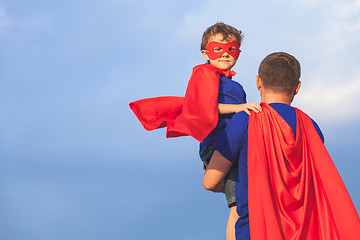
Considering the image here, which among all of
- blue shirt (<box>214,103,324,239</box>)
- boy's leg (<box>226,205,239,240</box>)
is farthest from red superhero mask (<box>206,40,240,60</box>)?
boy's leg (<box>226,205,239,240</box>)

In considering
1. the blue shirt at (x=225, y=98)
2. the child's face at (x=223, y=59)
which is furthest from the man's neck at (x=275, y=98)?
the child's face at (x=223, y=59)

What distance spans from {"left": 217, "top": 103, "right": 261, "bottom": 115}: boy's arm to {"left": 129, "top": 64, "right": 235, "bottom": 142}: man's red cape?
55 millimetres

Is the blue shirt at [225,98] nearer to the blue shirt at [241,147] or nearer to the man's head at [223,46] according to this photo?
the man's head at [223,46]

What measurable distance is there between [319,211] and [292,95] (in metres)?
0.91

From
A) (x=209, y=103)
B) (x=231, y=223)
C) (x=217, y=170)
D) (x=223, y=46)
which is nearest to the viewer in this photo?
(x=217, y=170)

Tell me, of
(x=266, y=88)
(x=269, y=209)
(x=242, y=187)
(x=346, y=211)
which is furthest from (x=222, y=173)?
(x=346, y=211)

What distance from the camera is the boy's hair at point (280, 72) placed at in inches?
137

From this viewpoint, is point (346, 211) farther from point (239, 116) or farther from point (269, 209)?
point (239, 116)

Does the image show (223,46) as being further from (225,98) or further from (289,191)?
(289,191)

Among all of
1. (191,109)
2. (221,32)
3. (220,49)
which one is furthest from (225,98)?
(221,32)

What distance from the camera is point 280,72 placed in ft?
11.4

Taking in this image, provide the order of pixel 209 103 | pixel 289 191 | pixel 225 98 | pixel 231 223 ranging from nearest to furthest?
1. pixel 289 191
2. pixel 231 223
3. pixel 209 103
4. pixel 225 98

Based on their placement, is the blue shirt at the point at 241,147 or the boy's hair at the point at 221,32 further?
the boy's hair at the point at 221,32

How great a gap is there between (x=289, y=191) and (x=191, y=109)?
48.2 inches
